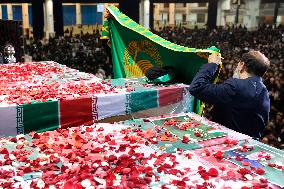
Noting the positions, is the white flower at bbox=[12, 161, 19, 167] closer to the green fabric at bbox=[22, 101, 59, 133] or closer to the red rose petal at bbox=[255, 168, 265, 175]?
the green fabric at bbox=[22, 101, 59, 133]

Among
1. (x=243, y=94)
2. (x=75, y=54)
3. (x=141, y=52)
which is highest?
(x=141, y=52)

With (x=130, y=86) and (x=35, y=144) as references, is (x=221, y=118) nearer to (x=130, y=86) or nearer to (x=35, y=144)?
(x=130, y=86)

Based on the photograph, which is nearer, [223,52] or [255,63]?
[255,63]

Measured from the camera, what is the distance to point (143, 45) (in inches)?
240

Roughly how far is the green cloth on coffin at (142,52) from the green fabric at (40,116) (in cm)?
195

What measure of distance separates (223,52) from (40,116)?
642 inches

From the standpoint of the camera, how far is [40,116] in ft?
12.4

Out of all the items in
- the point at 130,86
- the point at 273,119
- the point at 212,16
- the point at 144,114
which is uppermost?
the point at 212,16

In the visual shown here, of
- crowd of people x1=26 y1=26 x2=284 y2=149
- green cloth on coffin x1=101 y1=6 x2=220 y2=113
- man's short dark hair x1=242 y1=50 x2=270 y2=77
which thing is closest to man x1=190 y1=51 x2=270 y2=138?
man's short dark hair x1=242 y1=50 x2=270 y2=77

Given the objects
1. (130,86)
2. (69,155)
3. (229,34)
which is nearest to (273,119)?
(130,86)

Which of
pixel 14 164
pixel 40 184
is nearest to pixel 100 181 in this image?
pixel 40 184

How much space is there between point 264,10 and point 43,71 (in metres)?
32.9

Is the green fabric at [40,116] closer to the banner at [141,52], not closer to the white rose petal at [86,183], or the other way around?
the white rose petal at [86,183]

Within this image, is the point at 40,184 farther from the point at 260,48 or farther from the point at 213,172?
the point at 260,48
